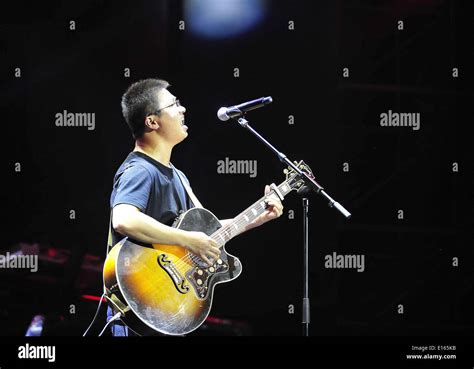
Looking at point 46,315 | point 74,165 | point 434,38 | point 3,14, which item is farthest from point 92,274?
point 434,38

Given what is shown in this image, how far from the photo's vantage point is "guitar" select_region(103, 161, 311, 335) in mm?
3836

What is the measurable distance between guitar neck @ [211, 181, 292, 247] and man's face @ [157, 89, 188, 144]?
57cm

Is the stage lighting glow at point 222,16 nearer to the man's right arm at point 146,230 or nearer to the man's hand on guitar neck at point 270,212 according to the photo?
the man's hand on guitar neck at point 270,212

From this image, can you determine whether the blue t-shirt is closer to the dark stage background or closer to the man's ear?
the man's ear

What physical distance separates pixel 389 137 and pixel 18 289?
292 cm

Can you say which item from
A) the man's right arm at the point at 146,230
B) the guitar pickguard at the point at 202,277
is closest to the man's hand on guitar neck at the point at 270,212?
the guitar pickguard at the point at 202,277

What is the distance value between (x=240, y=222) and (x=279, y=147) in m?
1.27

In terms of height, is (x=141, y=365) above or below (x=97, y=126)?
below

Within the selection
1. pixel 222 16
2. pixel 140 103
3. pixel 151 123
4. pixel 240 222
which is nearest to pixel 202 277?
pixel 240 222

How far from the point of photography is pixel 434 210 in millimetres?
5793

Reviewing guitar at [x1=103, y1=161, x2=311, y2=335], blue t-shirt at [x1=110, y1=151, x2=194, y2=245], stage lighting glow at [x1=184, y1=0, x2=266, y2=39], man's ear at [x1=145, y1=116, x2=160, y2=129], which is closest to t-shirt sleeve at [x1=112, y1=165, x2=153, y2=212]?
Result: blue t-shirt at [x1=110, y1=151, x2=194, y2=245]

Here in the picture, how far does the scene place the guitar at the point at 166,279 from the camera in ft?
12.6

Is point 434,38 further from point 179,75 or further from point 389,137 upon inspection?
point 179,75

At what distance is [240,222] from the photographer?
14.4 feet
